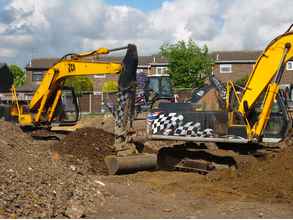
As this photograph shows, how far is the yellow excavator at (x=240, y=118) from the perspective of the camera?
38.9 feet

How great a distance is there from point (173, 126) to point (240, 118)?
1.49 meters

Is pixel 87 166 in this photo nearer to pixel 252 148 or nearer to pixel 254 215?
pixel 252 148

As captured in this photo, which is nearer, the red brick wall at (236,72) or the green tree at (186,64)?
the green tree at (186,64)

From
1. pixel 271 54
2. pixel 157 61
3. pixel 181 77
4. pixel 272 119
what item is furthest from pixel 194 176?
pixel 157 61

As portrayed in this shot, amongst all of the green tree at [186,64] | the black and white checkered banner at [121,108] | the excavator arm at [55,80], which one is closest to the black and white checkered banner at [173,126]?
the black and white checkered banner at [121,108]

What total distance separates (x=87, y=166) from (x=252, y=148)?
3.61m

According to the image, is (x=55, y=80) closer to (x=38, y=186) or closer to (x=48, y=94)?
(x=48, y=94)

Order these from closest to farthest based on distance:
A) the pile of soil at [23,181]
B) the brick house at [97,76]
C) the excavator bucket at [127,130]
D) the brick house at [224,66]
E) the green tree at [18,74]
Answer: the pile of soil at [23,181]
the excavator bucket at [127,130]
the brick house at [224,66]
the brick house at [97,76]
the green tree at [18,74]

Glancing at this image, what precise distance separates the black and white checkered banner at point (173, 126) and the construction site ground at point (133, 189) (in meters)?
0.91

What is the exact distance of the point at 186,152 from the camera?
12867 mm

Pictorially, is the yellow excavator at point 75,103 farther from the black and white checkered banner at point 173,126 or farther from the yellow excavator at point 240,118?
the yellow excavator at point 240,118

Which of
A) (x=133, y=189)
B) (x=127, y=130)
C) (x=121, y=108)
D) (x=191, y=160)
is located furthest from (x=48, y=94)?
(x=133, y=189)

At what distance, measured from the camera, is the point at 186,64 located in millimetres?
47000

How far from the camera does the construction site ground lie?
25.3 ft
